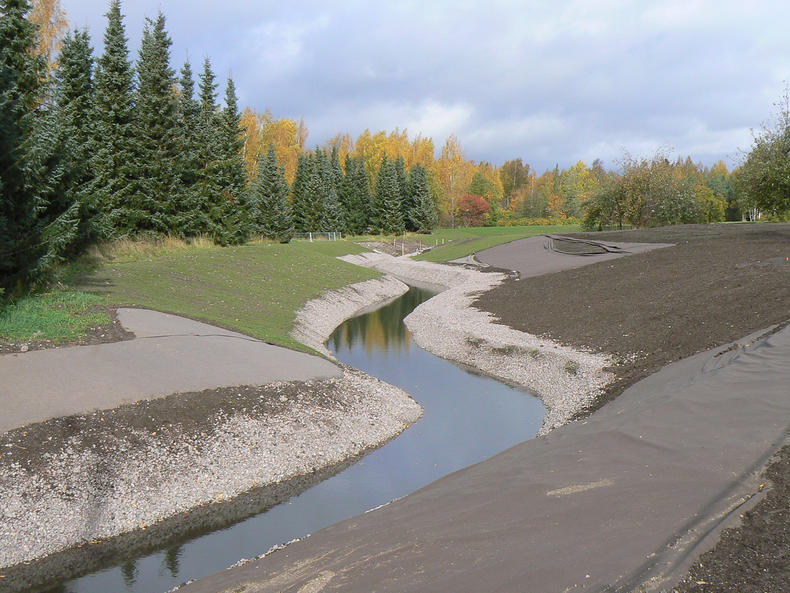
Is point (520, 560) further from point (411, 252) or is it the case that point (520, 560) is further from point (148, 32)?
point (411, 252)

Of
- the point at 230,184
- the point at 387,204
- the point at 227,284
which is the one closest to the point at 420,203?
the point at 387,204

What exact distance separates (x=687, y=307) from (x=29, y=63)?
26.0 meters

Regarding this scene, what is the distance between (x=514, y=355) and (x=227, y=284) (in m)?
15.4

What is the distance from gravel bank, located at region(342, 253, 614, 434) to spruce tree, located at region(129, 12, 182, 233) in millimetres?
18164

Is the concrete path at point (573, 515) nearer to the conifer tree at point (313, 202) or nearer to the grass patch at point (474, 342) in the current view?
the grass patch at point (474, 342)

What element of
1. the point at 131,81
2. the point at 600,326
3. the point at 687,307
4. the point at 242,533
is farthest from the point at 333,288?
the point at 242,533

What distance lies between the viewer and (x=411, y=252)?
3024 inches

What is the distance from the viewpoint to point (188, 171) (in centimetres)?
3925

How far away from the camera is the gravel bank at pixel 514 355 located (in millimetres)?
16438

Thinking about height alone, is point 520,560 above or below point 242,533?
above

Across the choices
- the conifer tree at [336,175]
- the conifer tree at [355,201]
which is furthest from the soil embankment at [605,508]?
the conifer tree at [336,175]

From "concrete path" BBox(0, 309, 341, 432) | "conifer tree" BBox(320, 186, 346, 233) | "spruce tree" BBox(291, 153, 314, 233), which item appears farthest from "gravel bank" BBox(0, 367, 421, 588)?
"conifer tree" BBox(320, 186, 346, 233)

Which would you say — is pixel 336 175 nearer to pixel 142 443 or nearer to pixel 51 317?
pixel 51 317

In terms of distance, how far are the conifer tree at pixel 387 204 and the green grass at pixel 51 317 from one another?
65026mm
